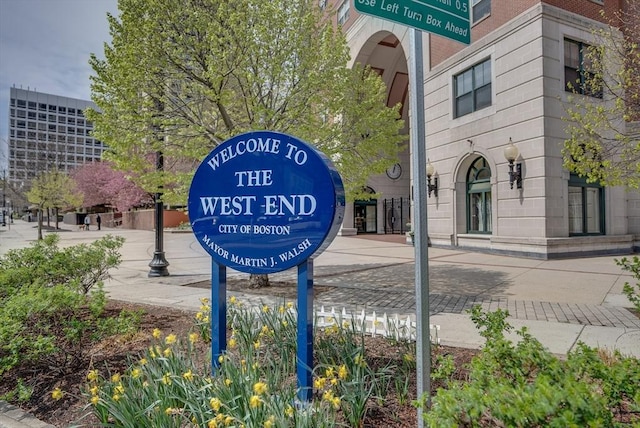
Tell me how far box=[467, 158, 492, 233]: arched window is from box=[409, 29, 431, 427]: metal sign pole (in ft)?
50.4

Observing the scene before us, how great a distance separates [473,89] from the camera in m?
17.1

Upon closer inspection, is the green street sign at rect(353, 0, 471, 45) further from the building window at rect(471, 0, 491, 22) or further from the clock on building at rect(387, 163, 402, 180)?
the clock on building at rect(387, 163, 402, 180)

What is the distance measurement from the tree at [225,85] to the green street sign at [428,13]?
16.0 ft

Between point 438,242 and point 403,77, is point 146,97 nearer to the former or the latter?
point 438,242

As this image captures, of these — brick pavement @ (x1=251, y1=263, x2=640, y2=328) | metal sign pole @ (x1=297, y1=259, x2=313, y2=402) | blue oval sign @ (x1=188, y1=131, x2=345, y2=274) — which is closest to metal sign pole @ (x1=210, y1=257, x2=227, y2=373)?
blue oval sign @ (x1=188, y1=131, x2=345, y2=274)

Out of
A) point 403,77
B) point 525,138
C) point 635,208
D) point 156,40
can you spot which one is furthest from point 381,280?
point 403,77

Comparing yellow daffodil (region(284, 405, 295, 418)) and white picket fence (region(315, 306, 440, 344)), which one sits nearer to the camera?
yellow daffodil (region(284, 405, 295, 418))

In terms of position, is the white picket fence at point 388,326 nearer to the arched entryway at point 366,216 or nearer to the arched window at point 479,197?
the arched window at point 479,197

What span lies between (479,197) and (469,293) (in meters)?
10.3

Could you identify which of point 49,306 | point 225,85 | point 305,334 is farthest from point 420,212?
point 225,85

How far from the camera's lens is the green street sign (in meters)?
2.33

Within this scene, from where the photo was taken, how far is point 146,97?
24.4ft

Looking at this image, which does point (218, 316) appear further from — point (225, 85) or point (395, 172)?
point (395, 172)

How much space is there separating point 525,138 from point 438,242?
20.4 feet
